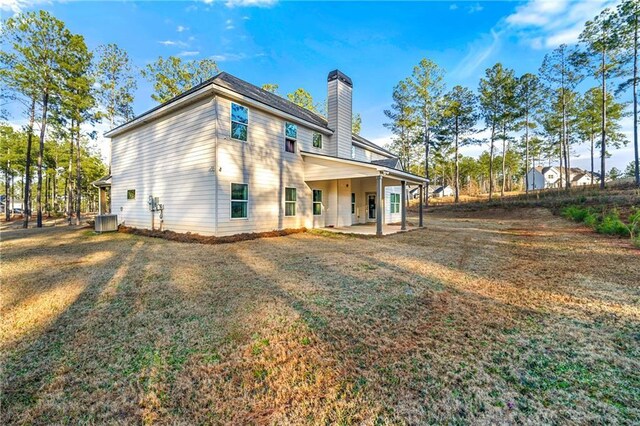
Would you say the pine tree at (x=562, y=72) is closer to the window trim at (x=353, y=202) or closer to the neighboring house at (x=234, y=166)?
the neighboring house at (x=234, y=166)

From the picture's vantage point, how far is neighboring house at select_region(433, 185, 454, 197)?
192 feet

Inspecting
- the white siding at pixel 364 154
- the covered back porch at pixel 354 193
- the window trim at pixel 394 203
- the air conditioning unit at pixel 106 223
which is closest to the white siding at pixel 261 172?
the covered back porch at pixel 354 193

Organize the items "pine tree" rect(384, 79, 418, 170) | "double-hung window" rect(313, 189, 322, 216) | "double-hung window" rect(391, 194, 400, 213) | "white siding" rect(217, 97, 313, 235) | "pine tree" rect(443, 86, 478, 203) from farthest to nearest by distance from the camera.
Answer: "pine tree" rect(384, 79, 418, 170) → "pine tree" rect(443, 86, 478, 203) → "double-hung window" rect(391, 194, 400, 213) → "double-hung window" rect(313, 189, 322, 216) → "white siding" rect(217, 97, 313, 235)

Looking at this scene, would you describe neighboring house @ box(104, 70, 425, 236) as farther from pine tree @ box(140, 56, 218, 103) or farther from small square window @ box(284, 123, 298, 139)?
pine tree @ box(140, 56, 218, 103)

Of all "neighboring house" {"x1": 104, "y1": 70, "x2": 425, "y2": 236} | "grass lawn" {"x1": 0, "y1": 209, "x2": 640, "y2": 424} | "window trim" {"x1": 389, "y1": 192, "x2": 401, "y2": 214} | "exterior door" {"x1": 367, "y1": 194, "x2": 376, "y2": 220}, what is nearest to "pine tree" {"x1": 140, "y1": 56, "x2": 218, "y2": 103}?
"neighboring house" {"x1": 104, "y1": 70, "x2": 425, "y2": 236}

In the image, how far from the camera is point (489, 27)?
420 inches

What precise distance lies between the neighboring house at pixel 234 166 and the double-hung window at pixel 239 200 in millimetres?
37

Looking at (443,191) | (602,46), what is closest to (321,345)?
(602,46)

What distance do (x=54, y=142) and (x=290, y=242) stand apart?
99.1ft

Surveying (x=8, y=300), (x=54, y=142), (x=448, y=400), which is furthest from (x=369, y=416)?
(x=54, y=142)

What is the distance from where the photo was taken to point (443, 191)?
59.0 metres

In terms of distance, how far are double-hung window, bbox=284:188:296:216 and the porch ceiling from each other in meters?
1.02

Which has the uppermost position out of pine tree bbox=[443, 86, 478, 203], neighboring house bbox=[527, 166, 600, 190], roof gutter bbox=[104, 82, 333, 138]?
pine tree bbox=[443, 86, 478, 203]

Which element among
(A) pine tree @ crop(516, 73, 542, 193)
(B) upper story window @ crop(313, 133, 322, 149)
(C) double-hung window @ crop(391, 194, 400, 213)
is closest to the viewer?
(B) upper story window @ crop(313, 133, 322, 149)
